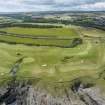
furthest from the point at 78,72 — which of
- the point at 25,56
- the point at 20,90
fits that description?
the point at 25,56

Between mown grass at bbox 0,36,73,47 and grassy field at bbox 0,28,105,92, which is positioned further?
mown grass at bbox 0,36,73,47

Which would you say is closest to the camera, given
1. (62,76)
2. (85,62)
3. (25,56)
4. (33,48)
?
(62,76)

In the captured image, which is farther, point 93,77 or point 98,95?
point 93,77

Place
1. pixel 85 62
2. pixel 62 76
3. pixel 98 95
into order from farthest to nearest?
pixel 85 62
pixel 62 76
pixel 98 95

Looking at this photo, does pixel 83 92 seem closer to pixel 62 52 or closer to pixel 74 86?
pixel 74 86

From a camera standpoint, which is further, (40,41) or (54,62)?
(40,41)

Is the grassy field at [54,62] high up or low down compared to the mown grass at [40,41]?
up

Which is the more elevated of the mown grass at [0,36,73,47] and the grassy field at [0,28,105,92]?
the grassy field at [0,28,105,92]

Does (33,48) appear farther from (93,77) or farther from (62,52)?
(93,77)
